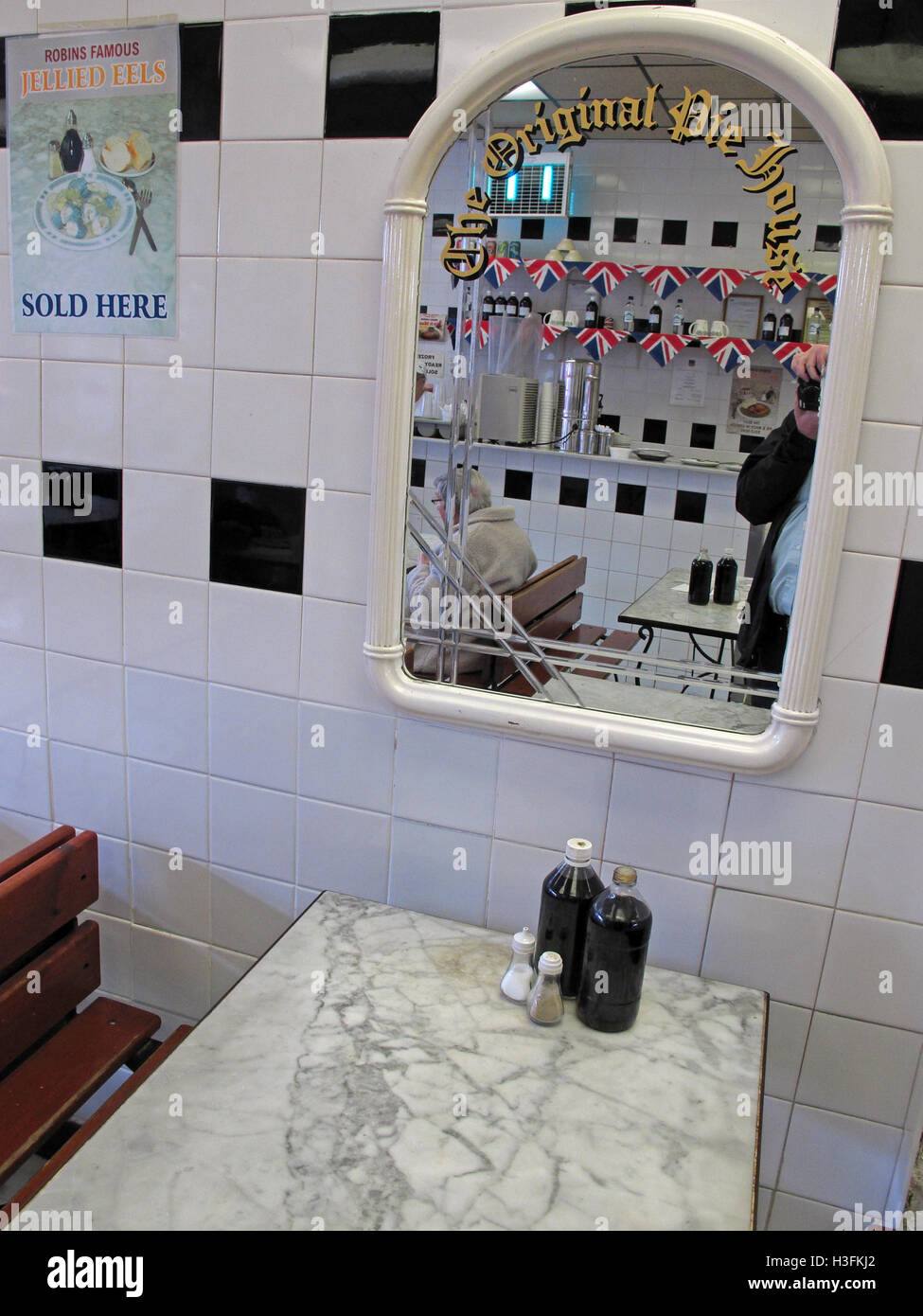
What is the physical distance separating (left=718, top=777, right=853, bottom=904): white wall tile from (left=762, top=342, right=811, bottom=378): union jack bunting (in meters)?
0.58

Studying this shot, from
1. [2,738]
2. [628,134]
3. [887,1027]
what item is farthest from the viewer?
[2,738]

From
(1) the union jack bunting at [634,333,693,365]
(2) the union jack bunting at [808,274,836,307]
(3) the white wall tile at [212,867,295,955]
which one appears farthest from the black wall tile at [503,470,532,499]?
Answer: (3) the white wall tile at [212,867,295,955]

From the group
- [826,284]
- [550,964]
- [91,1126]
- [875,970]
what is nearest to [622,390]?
[826,284]

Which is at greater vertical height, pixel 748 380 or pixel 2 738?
pixel 748 380

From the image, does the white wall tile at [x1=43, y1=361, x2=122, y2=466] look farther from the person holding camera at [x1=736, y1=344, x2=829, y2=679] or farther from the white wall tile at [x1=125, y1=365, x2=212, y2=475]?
the person holding camera at [x1=736, y1=344, x2=829, y2=679]

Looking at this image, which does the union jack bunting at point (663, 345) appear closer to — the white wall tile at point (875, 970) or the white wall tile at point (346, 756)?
the white wall tile at point (346, 756)

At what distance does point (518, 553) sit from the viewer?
1.52 m

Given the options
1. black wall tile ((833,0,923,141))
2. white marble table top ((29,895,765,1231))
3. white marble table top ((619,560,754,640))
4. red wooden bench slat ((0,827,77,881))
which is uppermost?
black wall tile ((833,0,923,141))

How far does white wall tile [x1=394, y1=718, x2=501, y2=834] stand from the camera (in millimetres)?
1610

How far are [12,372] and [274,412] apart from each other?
0.54 meters

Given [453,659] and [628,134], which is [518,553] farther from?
[628,134]

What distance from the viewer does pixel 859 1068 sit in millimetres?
1517

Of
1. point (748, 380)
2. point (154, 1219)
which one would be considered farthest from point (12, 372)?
point (154, 1219)

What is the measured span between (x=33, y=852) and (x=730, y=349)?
1332 millimetres
